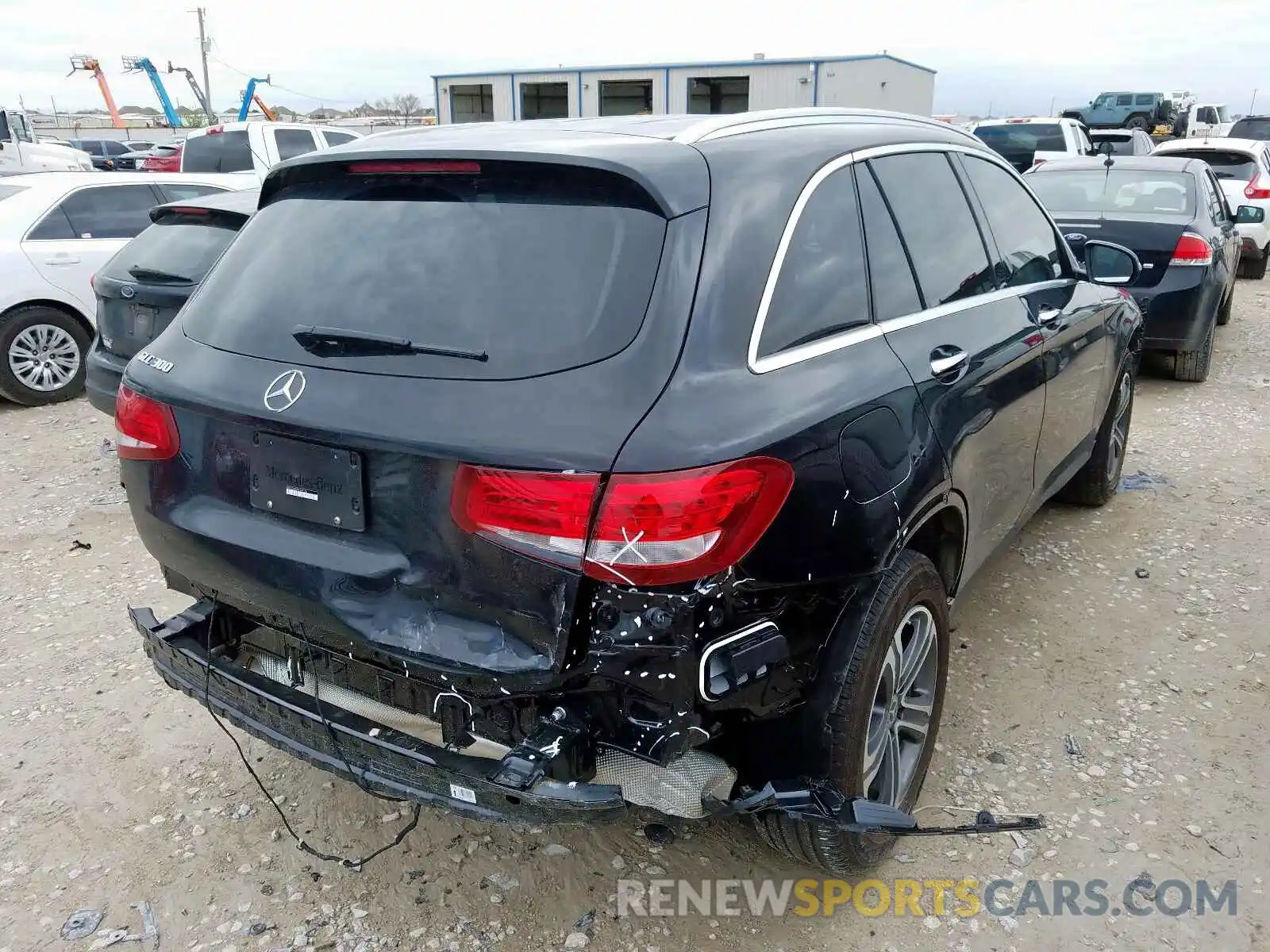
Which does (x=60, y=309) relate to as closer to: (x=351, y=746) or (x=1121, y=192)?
(x=351, y=746)

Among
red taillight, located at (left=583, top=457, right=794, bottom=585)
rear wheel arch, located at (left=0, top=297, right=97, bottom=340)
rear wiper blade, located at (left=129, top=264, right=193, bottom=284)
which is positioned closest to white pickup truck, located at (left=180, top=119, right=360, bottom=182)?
rear wheel arch, located at (left=0, top=297, right=97, bottom=340)

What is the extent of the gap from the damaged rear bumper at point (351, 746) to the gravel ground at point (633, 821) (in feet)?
1.82

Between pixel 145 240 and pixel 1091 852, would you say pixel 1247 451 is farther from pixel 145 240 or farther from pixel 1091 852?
pixel 145 240

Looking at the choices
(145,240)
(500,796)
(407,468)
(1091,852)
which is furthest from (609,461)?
(145,240)

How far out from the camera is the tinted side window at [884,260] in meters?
2.57

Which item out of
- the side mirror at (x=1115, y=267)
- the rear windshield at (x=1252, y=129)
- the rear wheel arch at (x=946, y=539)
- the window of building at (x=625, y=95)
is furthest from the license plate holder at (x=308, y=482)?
the window of building at (x=625, y=95)

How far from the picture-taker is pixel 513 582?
1936 mm

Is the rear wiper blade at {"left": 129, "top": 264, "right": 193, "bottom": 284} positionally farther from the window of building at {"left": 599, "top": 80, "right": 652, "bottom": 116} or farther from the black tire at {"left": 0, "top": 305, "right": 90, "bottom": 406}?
the window of building at {"left": 599, "top": 80, "right": 652, "bottom": 116}

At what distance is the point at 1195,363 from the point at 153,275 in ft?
23.6

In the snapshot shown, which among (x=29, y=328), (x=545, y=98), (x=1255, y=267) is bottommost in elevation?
(x=1255, y=267)

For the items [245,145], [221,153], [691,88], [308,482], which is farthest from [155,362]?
[691,88]

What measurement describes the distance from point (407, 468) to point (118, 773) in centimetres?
180

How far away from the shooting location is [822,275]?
235cm

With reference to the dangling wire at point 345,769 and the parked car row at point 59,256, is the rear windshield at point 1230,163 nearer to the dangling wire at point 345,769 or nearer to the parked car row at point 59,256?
the parked car row at point 59,256
